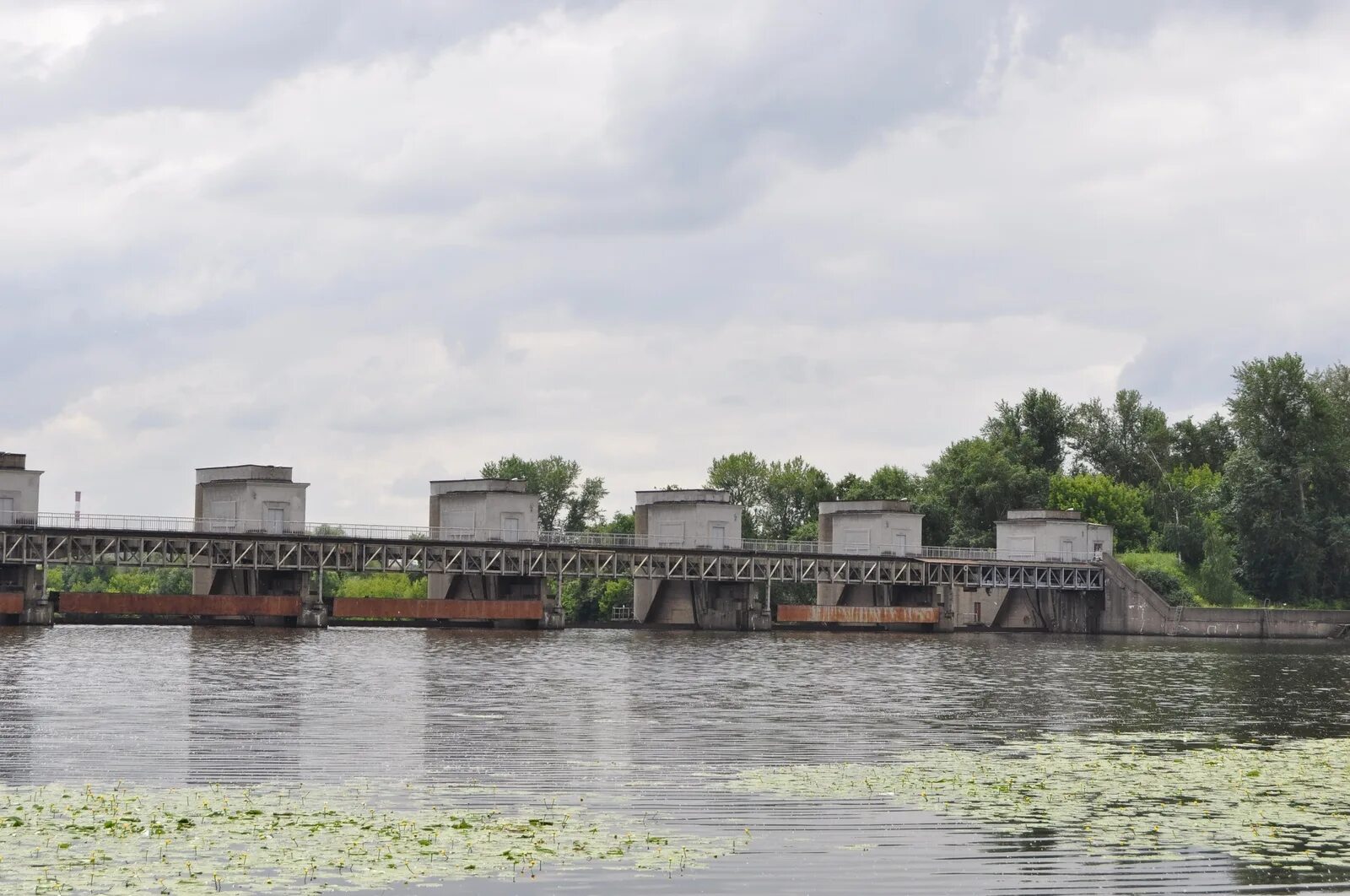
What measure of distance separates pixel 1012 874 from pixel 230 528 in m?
86.4

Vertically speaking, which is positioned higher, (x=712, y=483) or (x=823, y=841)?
(x=712, y=483)

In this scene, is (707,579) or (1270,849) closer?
(1270,849)

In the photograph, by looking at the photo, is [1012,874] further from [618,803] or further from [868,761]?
[868,761]

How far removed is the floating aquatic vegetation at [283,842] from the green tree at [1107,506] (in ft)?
440

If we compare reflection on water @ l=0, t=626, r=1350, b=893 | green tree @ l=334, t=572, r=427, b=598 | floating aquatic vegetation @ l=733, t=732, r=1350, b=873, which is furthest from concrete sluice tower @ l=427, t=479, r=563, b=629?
floating aquatic vegetation @ l=733, t=732, r=1350, b=873

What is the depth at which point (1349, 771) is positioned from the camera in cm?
2931

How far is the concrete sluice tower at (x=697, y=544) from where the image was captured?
115m

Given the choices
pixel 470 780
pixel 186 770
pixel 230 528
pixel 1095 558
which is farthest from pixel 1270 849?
pixel 1095 558

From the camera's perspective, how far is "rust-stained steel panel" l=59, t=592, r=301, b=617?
95188mm

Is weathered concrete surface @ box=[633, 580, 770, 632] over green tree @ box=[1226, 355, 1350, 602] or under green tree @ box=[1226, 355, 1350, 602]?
under

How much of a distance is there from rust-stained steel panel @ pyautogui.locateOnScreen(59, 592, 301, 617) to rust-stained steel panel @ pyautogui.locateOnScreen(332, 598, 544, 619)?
5893 millimetres

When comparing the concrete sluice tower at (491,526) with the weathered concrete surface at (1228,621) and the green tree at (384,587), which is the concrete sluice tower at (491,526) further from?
the green tree at (384,587)

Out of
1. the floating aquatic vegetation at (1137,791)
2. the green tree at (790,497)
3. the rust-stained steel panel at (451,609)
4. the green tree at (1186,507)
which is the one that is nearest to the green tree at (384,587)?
the green tree at (790,497)

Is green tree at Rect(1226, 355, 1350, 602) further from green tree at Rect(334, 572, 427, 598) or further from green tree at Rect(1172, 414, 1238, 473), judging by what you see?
green tree at Rect(334, 572, 427, 598)
